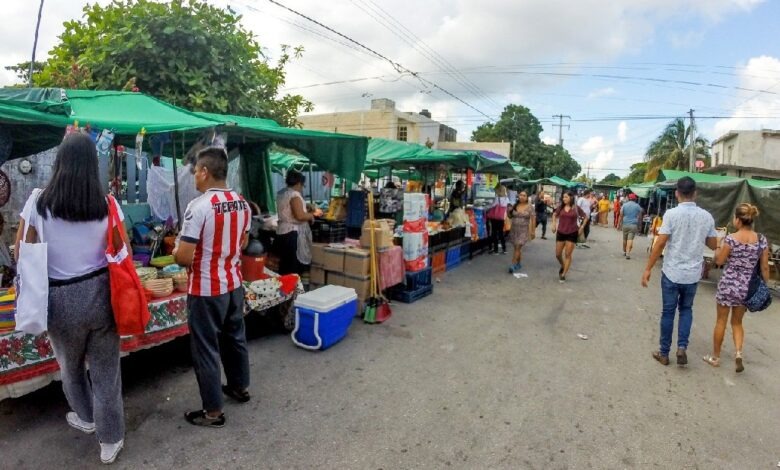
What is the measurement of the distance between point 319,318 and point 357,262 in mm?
1442

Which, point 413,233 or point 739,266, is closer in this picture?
point 739,266

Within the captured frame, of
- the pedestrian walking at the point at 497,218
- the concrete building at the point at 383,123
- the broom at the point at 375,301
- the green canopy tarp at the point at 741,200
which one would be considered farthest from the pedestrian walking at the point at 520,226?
the concrete building at the point at 383,123

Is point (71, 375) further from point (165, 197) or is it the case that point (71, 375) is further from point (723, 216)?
point (723, 216)

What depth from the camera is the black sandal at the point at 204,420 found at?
10.6ft

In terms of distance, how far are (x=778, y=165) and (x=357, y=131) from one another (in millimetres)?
25769

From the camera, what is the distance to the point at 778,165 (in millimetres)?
23516

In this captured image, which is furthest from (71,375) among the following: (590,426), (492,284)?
(492,284)

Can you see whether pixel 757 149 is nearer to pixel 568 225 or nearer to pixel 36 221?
pixel 568 225

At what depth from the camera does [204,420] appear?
3.23 m

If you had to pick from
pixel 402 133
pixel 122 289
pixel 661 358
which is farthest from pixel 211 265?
pixel 402 133

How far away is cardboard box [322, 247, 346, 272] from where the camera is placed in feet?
20.0

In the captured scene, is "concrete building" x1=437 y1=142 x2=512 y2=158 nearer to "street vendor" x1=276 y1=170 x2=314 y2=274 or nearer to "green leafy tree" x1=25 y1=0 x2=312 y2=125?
"green leafy tree" x1=25 y1=0 x2=312 y2=125

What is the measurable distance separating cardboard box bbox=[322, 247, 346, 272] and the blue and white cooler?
3.66ft

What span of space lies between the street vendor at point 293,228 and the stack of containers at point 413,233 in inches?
58.9
